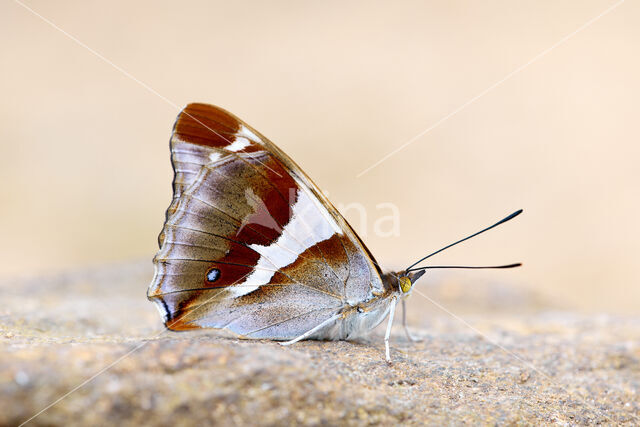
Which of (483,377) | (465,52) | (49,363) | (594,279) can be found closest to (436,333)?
(483,377)

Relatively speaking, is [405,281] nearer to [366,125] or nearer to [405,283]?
[405,283]

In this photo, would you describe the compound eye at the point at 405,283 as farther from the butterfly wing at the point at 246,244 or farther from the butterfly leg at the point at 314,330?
the butterfly leg at the point at 314,330

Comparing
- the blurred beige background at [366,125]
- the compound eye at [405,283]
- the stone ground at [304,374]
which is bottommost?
the stone ground at [304,374]

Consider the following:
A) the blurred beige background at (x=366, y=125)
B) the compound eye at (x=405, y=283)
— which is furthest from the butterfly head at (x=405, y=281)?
the blurred beige background at (x=366, y=125)

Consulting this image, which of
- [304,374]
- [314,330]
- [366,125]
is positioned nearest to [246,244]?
[314,330]

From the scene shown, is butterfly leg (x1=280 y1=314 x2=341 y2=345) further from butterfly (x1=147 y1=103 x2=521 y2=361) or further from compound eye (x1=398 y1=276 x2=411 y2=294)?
compound eye (x1=398 y1=276 x2=411 y2=294)

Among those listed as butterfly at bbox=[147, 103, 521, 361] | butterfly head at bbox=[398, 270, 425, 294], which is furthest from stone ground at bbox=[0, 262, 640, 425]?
butterfly head at bbox=[398, 270, 425, 294]

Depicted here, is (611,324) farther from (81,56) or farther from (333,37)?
(81,56)
